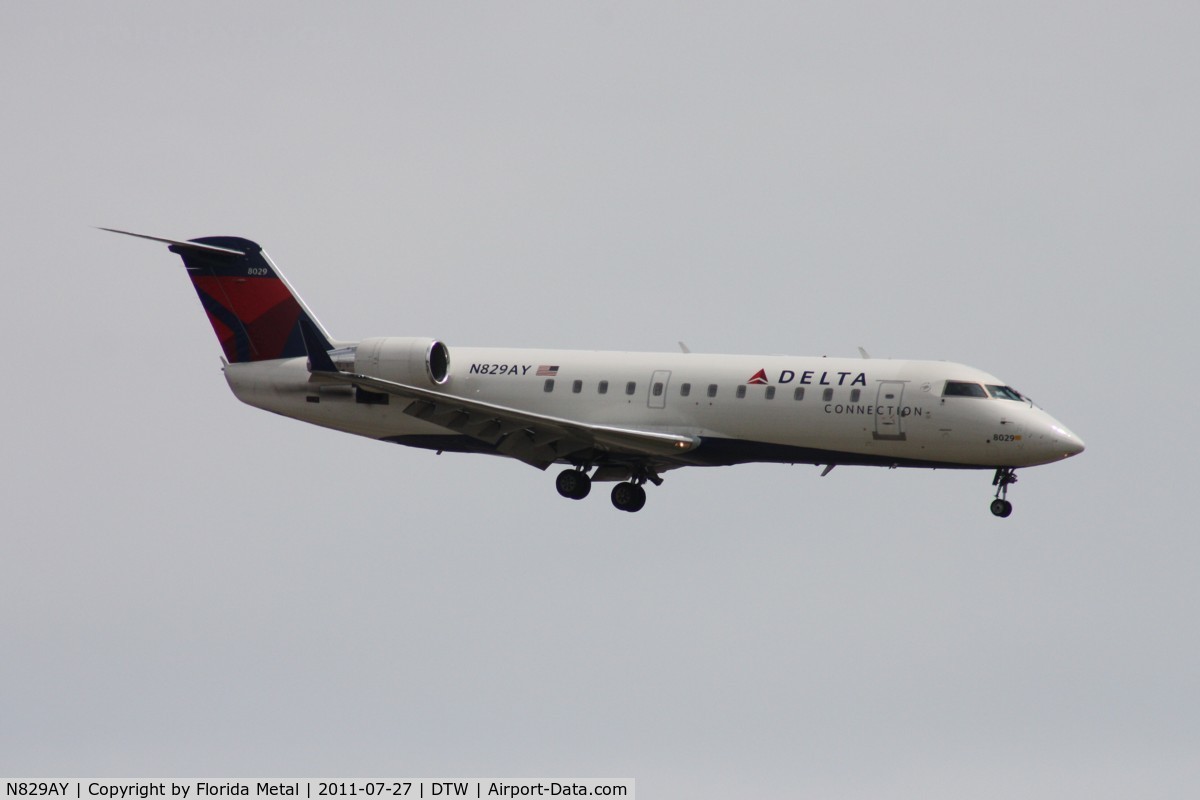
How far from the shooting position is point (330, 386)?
1849 inches

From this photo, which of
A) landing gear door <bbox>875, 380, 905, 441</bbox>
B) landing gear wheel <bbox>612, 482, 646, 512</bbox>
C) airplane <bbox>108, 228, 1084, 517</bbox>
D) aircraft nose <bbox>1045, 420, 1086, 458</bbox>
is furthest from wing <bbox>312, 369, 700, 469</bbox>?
aircraft nose <bbox>1045, 420, 1086, 458</bbox>

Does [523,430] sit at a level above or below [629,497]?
above

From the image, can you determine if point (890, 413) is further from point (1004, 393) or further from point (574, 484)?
point (574, 484)

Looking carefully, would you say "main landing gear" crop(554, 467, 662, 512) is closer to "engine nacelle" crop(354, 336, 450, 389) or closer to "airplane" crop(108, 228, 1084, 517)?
"airplane" crop(108, 228, 1084, 517)

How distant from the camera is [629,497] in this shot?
45.5 meters

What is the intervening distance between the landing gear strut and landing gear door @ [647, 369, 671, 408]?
766 cm

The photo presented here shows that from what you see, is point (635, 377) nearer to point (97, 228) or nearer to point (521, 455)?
point (521, 455)

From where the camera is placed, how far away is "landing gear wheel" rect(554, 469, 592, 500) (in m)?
45.3

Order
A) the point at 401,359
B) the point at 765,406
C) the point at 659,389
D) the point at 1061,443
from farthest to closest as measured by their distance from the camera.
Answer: the point at 401,359
the point at 659,389
the point at 765,406
the point at 1061,443

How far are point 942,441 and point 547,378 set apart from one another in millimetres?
9685

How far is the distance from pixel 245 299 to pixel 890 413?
17377mm

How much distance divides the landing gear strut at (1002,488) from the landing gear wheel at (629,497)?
8524 mm

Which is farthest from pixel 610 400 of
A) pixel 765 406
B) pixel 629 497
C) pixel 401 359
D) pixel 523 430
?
pixel 401 359

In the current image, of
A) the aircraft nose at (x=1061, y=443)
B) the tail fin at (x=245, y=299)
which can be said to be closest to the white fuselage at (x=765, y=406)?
the aircraft nose at (x=1061, y=443)
